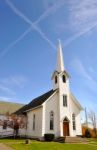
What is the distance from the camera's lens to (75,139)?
1314 inches

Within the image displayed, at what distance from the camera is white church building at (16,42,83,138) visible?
3506 centimetres

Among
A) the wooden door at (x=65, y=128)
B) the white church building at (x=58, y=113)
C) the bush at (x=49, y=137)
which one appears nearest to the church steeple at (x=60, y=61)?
the white church building at (x=58, y=113)

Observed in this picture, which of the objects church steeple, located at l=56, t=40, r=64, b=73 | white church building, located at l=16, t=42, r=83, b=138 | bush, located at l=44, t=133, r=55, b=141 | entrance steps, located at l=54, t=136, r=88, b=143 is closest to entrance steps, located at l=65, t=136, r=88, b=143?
entrance steps, located at l=54, t=136, r=88, b=143

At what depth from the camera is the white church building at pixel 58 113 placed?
1380 inches

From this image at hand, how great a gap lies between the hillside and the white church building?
22.6 feet

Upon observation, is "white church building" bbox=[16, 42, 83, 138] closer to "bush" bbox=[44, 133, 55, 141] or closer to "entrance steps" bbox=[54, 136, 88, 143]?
"bush" bbox=[44, 133, 55, 141]

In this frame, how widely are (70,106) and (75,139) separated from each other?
6.82 meters

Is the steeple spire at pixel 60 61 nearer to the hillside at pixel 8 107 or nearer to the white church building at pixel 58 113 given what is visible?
the white church building at pixel 58 113

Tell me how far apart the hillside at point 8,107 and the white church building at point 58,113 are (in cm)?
689

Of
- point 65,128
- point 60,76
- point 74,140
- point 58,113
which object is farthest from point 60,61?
point 74,140

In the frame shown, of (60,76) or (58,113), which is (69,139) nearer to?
(58,113)

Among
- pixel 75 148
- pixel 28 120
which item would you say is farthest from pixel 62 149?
pixel 28 120

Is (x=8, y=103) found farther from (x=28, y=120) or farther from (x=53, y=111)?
(x=53, y=111)

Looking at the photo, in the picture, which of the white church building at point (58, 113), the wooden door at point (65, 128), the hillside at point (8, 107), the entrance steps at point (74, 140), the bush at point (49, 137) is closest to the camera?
the entrance steps at point (74, 140)
